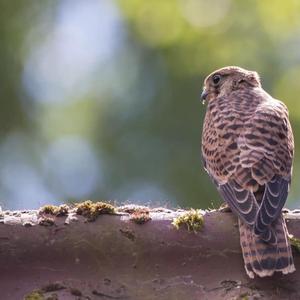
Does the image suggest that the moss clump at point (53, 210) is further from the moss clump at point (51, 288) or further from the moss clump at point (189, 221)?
the moss clump at point (189, 221)

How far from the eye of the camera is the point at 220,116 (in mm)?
7188

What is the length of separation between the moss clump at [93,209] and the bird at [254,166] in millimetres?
583

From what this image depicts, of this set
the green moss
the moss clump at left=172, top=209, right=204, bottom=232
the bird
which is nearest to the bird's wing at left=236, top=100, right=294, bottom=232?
the bird

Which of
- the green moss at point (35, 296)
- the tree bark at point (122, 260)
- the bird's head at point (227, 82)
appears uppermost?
the bird's head at point (227, 82)

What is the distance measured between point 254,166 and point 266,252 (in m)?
0.73

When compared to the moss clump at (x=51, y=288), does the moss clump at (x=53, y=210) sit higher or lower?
higher

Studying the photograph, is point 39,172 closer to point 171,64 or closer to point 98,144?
point 98,144

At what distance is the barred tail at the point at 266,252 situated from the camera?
5.59 meters

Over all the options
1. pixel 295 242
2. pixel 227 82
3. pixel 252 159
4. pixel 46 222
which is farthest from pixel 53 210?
pixel 227 82

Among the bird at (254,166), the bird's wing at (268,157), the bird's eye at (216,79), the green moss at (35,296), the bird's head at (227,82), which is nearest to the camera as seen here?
the green moss at (35,296)

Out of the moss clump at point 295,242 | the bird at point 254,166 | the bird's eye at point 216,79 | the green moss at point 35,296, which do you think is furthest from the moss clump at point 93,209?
the bird's eye at point 216,79

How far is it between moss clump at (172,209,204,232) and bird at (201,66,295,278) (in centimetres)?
19

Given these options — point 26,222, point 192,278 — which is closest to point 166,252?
point 192,278

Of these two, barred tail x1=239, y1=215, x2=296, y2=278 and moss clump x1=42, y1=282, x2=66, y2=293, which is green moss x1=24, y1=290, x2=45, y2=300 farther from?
barred tail x1=239, y1=215, x2=296, y2=278
